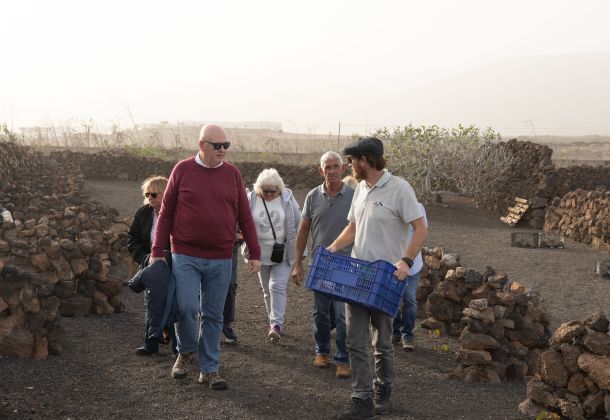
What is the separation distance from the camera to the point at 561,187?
21.1 meters

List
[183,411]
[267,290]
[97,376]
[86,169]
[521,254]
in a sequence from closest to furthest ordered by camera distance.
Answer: [183,411] < [97,376] < [267,290] < [521,254] < [86,169]

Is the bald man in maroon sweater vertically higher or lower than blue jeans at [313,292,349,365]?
higher

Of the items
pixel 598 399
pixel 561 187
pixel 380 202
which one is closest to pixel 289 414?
pixel 380 202

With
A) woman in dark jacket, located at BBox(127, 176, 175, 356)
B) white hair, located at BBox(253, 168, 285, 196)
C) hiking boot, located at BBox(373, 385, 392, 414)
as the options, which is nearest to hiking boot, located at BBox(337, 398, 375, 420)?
hiking boot, located at BBox(373, 385, 392, 414)

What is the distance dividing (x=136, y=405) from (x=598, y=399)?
3171 mm

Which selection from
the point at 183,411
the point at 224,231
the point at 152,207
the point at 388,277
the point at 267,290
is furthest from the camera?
the point at 267,290

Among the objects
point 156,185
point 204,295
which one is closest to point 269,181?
point 156,185

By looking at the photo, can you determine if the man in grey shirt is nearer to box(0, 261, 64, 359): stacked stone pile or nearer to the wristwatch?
the wristwatch

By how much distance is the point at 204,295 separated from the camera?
6.34 metres

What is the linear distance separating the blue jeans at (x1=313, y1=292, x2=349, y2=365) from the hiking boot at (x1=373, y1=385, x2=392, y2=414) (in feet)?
3.34

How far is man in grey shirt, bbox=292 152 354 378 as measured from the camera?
6.93 metres

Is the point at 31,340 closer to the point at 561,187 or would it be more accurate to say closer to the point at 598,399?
the point at 598,399

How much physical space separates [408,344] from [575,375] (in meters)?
2.28

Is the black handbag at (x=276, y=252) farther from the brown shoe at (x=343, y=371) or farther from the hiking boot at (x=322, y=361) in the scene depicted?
the brown shoe at (x=343, y=371)
